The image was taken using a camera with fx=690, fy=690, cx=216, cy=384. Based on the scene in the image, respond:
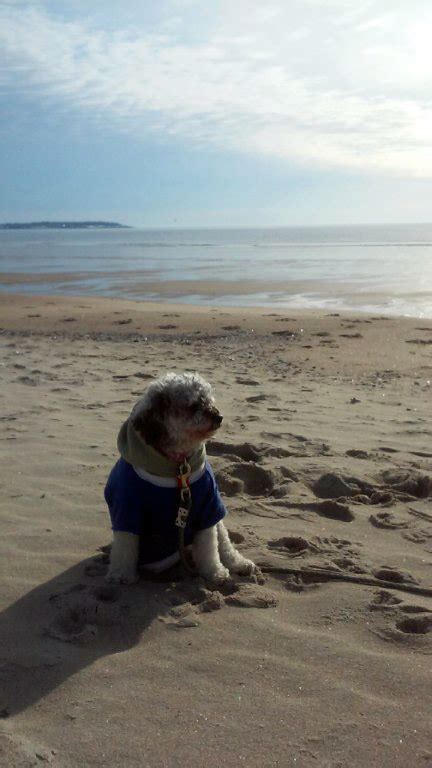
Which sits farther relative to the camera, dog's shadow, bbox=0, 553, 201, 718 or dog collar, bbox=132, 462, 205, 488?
dog collar, bbox=132, 462, 205, 488

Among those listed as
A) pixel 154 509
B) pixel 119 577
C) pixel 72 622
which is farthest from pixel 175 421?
pixel 72 622

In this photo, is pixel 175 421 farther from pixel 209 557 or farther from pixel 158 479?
pixel 209 557

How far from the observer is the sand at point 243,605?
8.78 ft

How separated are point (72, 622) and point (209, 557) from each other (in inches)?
34.3

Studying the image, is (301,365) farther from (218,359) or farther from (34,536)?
(34,536)

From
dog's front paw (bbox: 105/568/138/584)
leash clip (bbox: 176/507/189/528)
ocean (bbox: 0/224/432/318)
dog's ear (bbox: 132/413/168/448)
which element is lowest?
dog's front paw (bbox: 105/568/138/584)

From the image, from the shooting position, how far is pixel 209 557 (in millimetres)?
3979

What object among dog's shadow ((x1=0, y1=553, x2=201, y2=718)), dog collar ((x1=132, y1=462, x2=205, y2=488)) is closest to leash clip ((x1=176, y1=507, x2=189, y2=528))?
dog collar ((x1=132, y1=462, x2=205, y2=488))

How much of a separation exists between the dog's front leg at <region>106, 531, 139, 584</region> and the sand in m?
0.08

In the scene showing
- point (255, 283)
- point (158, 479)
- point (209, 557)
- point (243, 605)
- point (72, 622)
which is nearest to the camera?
point (72, 622)

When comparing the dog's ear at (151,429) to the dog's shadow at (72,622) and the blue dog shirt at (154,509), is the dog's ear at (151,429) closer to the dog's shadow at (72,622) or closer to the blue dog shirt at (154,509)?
the blue dog shirt at (154,509)

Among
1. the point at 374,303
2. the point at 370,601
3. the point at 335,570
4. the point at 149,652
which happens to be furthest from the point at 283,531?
the point at 374,303

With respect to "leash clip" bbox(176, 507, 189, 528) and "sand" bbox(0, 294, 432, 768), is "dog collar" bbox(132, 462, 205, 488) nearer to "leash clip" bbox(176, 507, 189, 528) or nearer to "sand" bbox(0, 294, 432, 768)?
"leash clip" bbox(176, 507, 189, 528)

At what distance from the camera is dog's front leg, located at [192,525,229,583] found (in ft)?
13.0
